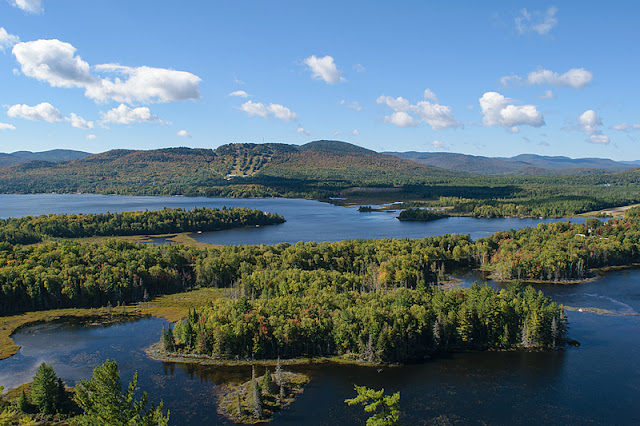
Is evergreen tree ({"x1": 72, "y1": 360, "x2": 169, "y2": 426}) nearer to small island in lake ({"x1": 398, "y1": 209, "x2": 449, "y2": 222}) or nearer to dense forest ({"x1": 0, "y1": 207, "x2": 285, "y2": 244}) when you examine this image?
dense forest ({"x1": 0, "y1": 207, "x2": 285, "y2": 244})

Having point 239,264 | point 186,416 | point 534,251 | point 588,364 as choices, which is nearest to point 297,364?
point 186,416

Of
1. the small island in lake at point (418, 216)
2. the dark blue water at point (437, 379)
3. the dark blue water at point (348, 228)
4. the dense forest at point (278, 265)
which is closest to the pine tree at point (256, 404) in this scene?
the dark blue water at point (437, 379)

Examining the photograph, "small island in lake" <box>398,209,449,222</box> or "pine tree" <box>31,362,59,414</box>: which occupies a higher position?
"small island in lake" <box>398,209,449,222</box>

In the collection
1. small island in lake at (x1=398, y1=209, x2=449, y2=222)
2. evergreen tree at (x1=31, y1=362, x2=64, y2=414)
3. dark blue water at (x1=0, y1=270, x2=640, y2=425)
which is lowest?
dark blue water at (x1=0, y1=270, x2=640, y2=425)

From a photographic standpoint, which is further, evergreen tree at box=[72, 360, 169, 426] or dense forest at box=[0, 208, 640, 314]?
dense forest at box=[0, 208, 640, 314]

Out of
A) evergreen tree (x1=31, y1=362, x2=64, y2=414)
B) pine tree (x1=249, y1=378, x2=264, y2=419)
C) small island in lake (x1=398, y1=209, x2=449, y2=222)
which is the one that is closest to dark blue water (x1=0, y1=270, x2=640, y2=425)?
pine tree (x1=249, y1=378, x2=264, y2=419)

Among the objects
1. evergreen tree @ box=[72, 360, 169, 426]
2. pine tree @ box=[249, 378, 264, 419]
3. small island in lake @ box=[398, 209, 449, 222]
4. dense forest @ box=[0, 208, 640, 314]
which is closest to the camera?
evergreen tree @ box=[72, 360, 169, 426]

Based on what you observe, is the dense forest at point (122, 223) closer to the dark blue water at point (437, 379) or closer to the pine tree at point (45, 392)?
the dark blue water at point (437, 379)

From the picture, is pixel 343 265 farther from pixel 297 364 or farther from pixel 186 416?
pixel 186 416

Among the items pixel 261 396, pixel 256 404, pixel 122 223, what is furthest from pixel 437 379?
pixel 122 223
